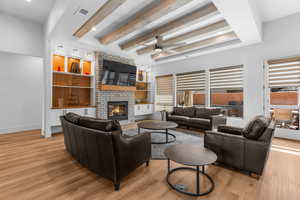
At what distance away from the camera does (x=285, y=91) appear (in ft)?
13.3

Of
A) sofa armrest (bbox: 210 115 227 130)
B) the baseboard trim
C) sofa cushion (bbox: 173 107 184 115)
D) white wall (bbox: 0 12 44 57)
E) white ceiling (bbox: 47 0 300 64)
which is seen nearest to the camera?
white ceiling (bbox: 47 0 300 64)

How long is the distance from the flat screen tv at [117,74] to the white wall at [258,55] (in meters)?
3.19

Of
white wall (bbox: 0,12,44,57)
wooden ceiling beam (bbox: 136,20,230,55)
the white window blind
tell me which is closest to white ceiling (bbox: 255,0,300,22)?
wooden ceiling beam (bbox: 136,20,230,55)

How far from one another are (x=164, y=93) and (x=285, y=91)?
4501mm

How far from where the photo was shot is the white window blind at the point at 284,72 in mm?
3850

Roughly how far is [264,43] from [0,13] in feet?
25.0

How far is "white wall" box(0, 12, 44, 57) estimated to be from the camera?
3803 millimetres

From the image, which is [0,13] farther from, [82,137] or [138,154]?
[138,154]

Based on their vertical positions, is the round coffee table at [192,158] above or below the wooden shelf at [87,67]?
below

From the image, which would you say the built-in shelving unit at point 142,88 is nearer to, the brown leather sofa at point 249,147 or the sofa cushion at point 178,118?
the sofa cushion at point 178,118

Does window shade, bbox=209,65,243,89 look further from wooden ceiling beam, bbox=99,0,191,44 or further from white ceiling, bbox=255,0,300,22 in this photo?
wooden ceiling beam, bbox=99,0,191,44

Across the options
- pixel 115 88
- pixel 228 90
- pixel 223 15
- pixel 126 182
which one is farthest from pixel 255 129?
pixel 115 88

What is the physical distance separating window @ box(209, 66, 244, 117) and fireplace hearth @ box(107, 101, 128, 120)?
11.9 feet

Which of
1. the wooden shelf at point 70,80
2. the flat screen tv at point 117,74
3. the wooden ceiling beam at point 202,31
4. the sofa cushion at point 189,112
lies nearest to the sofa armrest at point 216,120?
the sofa cushion at point 189,112
